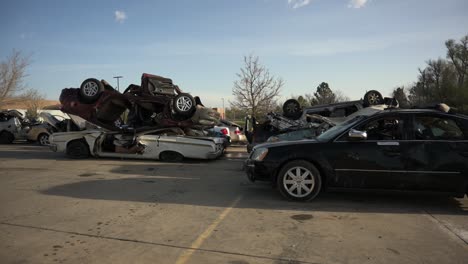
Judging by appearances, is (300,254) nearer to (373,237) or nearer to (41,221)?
(373,237)

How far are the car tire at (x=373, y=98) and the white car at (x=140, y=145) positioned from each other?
18.2 feet

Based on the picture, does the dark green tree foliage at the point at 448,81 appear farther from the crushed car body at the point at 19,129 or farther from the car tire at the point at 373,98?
the crushed car body at the point at 19,129

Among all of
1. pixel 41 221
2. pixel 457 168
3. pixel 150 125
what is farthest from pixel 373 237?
pixel 150 125

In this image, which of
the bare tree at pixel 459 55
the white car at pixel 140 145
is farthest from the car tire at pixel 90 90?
the bare tree at pixel 459 55

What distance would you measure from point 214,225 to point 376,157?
2.81 m

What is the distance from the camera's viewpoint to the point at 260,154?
607 centimetres

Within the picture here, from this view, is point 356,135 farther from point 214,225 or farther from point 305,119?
point 305,119

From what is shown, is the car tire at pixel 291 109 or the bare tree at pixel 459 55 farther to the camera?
the bare tree at pixel 459 55

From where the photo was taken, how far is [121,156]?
442 inches

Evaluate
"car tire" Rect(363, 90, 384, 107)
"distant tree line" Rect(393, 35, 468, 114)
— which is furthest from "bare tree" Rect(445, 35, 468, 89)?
"car tire" Rect(363, 90, 384, 107)

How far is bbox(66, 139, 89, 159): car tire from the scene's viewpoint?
11586 mm

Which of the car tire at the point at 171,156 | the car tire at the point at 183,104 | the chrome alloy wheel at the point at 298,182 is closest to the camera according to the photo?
the chrome alloy wheel at the point at 298,182

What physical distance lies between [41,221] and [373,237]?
4.43 meters

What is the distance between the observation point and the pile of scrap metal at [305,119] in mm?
10727
